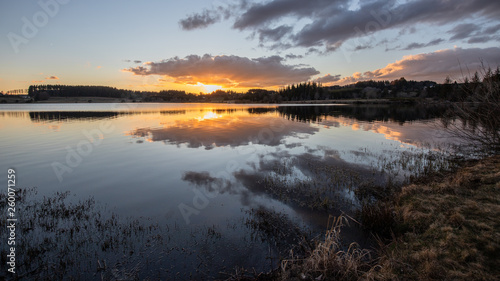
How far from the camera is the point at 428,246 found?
6.77 meters

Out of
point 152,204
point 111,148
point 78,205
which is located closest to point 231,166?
point 152,204

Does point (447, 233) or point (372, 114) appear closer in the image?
point (447, 233)

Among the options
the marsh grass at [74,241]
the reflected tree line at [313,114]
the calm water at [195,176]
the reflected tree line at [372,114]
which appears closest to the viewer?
the marsh grass at [74,241]

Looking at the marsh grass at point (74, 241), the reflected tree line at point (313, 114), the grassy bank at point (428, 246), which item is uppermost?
the reflected tree line at point (313, 114)

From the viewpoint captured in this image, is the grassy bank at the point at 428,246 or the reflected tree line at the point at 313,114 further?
the reflected tree line at the point at 313,114

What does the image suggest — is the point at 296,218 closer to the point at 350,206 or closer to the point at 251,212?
the point at 251,212

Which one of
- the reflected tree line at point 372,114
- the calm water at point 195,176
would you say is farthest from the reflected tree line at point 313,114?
the calm water at point 195,176

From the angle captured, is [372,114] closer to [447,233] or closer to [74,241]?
[447,233]

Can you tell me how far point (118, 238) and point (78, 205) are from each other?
14.1 feet

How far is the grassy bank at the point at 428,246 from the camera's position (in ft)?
18.3

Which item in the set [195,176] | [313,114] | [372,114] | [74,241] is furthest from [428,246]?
[372,114]

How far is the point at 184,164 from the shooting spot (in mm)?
17484

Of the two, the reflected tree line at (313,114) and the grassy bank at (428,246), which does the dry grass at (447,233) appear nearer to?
the grassy bank at (428,246)

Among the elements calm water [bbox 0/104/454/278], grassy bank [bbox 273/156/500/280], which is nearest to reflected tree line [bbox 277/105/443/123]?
calm water [bbox 0/104/454/278]
